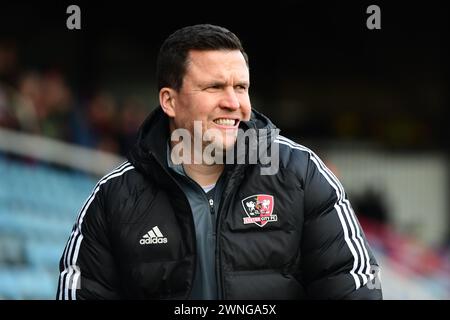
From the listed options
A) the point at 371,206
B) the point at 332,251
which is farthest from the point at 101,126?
the point at 332,251

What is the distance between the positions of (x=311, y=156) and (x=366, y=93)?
8383mm

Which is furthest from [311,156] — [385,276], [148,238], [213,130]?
[385,276]

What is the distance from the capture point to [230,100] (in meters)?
2.66

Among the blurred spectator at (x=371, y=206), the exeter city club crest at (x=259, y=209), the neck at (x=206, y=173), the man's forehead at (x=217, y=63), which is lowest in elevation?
the blurred spectator at (x=371, y=206)

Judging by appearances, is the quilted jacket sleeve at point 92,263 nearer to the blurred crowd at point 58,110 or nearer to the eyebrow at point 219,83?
the eyebrow at point 219,83

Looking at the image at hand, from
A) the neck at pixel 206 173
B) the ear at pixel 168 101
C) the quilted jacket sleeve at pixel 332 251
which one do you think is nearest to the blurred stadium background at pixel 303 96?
the ear at pixel 168 101

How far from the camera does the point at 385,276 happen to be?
885 cm

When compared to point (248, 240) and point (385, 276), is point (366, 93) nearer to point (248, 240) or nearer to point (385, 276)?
point (385, 276)

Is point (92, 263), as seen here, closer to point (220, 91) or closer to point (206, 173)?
point (206, 173)

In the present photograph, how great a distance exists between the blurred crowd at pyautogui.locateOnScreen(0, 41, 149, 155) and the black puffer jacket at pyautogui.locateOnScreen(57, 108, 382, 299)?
3.70 meters

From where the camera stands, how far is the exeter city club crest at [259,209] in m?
2.60

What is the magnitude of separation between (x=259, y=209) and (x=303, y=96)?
323 inches

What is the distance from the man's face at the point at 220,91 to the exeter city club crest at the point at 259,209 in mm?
188

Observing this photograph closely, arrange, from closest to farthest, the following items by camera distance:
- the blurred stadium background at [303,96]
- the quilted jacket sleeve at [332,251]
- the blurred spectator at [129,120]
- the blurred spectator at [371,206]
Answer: the quilted jacket sleeve at [332,251] < the blurred stadium background at [303,96] < the blurred spectator at [129,120] < the blurred spectator at [371,206]
